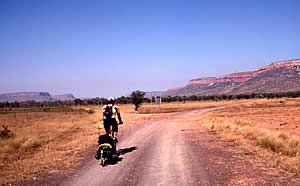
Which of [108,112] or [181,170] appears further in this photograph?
[108,112]

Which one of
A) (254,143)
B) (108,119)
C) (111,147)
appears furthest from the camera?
(254,143)

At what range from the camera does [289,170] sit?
23.8 feet

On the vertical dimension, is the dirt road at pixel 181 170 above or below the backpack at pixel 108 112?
below

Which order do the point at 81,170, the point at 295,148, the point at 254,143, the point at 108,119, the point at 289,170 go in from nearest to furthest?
1. the point at 289,170
2. the point at 81,170
3. the point at 108,119
4. the point at 295,148
5. the point at 254,143

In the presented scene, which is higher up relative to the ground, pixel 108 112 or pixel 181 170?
pixel 108 112

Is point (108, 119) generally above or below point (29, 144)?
above

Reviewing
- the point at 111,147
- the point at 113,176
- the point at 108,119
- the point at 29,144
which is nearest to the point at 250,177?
the point at 113,176

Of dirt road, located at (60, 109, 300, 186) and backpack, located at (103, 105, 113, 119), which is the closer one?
dirt road, located at (60, 109, 300, 186)

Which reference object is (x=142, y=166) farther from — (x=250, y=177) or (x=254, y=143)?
(x=254, y=143)

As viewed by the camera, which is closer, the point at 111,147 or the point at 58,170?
the point at 58,170

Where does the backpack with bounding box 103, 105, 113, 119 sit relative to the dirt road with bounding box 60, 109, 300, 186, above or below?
above

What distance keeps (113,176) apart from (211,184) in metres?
2.61

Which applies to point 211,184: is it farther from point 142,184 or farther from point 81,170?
point 81,170

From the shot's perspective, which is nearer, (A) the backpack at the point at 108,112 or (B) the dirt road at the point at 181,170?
(B) the dirt road at the point at 181,170
